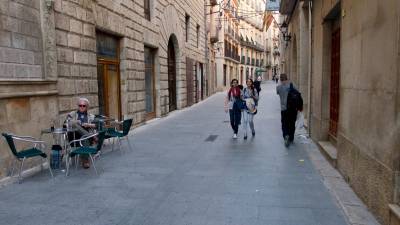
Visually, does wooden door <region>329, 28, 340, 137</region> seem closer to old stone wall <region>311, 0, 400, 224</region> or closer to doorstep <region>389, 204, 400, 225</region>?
old stone wall <region>311, 0, 400, 224</region>

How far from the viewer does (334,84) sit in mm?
7934

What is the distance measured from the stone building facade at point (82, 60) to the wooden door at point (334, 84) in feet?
17.5

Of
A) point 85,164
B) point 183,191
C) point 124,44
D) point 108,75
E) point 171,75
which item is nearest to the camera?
point 183,191

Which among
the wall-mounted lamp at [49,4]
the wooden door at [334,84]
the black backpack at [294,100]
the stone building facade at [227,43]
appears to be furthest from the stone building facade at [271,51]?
the wall-mounted lamp at [49,4]

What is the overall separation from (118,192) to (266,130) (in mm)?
6742

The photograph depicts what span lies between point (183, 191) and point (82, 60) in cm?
459

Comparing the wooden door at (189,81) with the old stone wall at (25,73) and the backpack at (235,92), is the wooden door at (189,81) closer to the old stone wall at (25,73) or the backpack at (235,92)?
the backpack at (235,92)

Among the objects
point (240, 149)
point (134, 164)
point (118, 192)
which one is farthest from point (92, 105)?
point (118, 192)

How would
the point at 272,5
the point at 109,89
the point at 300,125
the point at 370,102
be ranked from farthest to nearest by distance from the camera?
1. the point at 272,5
2. the point at 300,125
3. the point at 109,89
4. the point at 370,102

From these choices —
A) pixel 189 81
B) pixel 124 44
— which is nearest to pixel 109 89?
pixel 124 44

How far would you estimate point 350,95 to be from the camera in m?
5.52

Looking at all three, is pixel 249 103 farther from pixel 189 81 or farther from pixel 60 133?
pixel 189 81

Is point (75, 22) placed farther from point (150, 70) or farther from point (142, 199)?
point (150, 70)

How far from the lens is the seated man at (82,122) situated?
6.80 m
